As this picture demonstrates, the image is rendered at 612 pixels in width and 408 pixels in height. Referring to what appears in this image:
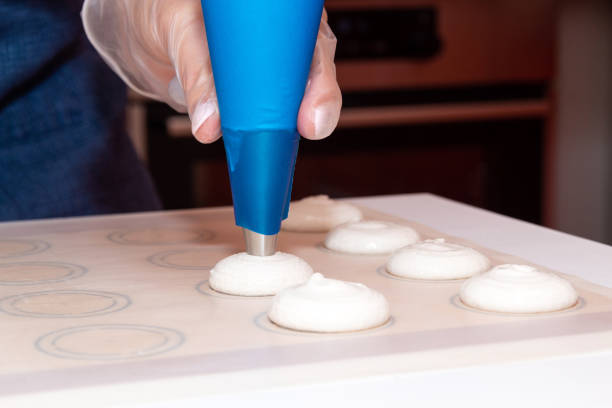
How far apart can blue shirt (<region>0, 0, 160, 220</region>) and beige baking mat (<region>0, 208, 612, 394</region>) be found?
33 cm

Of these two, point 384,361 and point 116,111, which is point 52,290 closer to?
point 384,361

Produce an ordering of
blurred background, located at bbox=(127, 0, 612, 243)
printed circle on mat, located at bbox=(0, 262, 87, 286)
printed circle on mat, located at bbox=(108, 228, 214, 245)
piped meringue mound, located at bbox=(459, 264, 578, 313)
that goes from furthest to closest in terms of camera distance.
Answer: blurred background, located at bbox=(127, 0, 612, 243), printed circle on mat, located at bbox=(108, 228, 214, 245), printed circle on mat, located at bbox=(0, 262, 87, 286), piped meringue mound, located at bbox=(459, 264, 578, 313)

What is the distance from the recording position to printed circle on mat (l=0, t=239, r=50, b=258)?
644 mm

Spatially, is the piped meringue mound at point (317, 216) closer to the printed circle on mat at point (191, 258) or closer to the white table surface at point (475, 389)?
the printed circle on mat at point (191, 258)

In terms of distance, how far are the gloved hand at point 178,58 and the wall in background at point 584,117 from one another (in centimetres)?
187

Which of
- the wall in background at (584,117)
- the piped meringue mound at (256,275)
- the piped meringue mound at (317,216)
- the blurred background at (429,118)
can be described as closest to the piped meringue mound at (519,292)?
the piped meringue mound at (256,275)

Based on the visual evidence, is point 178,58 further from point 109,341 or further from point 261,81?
point 109,341

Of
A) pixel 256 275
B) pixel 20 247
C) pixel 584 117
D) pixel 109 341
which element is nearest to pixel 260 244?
pixel 256 275

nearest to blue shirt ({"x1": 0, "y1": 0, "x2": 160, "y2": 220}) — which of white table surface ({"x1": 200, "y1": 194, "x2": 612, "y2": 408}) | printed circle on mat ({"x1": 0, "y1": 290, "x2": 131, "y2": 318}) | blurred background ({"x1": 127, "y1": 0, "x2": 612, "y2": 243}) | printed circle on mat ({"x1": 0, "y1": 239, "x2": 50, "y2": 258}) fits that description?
printed circle on mat ({"x1": 0, "y1": 239, "x2": 50, "y2": 258})

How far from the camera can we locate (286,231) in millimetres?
719

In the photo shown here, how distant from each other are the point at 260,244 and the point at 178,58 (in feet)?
0.53

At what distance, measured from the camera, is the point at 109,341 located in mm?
409

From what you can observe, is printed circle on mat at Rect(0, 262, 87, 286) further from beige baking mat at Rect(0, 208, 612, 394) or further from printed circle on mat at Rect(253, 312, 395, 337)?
printed circle on mat at Rect(253, 312, 395, 337)

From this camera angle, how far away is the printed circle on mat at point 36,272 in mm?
550
